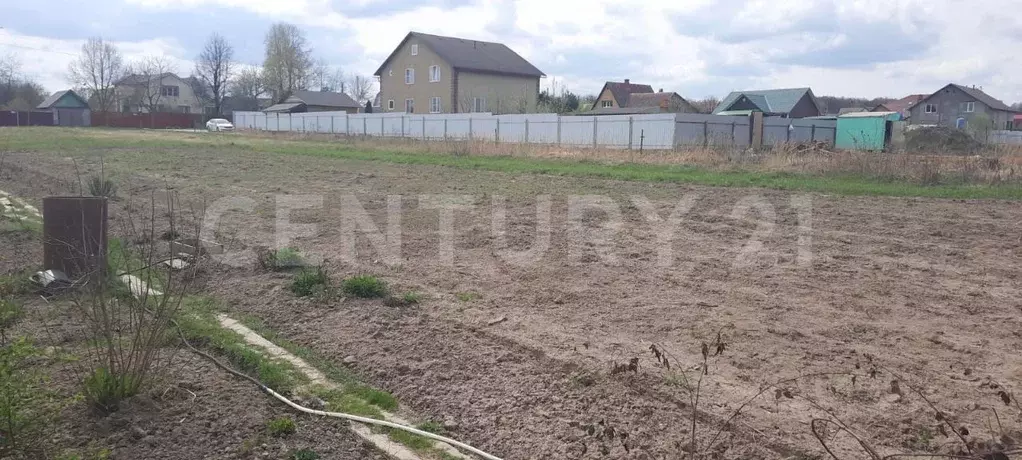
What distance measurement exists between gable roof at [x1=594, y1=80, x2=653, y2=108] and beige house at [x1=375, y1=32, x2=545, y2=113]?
896 inches

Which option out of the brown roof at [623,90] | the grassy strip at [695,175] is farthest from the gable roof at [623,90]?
the grassy strip at [695,175]

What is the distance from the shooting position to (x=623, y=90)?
83.7 metres

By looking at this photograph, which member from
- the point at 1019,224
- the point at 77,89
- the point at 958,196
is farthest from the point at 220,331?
→ the point at 77,89

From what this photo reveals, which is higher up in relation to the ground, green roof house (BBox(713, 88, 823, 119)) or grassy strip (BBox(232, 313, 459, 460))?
green roof house (BBox(713, 88, 823, 119))

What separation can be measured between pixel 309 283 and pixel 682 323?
3284 millimetres

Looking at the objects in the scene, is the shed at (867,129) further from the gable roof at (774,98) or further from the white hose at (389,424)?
the white hose at (389,424)

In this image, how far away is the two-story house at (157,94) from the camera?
259 ft

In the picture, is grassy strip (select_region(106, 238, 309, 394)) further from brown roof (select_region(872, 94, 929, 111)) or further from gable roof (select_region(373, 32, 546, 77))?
brown roof (select_region(872, 94, 929, 111))

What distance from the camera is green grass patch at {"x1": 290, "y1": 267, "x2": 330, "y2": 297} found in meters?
6.47

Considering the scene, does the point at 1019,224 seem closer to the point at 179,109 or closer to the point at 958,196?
the point at 958,196

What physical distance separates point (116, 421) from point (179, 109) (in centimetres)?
9794

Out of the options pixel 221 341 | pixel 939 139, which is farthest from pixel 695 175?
pixel 939 139

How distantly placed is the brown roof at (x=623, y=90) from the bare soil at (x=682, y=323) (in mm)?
71175

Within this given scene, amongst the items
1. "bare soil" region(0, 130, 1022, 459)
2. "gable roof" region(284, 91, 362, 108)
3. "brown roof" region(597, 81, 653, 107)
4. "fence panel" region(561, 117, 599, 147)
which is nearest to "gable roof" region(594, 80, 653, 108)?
"brown roof" region(597, 81, 653, 107)
